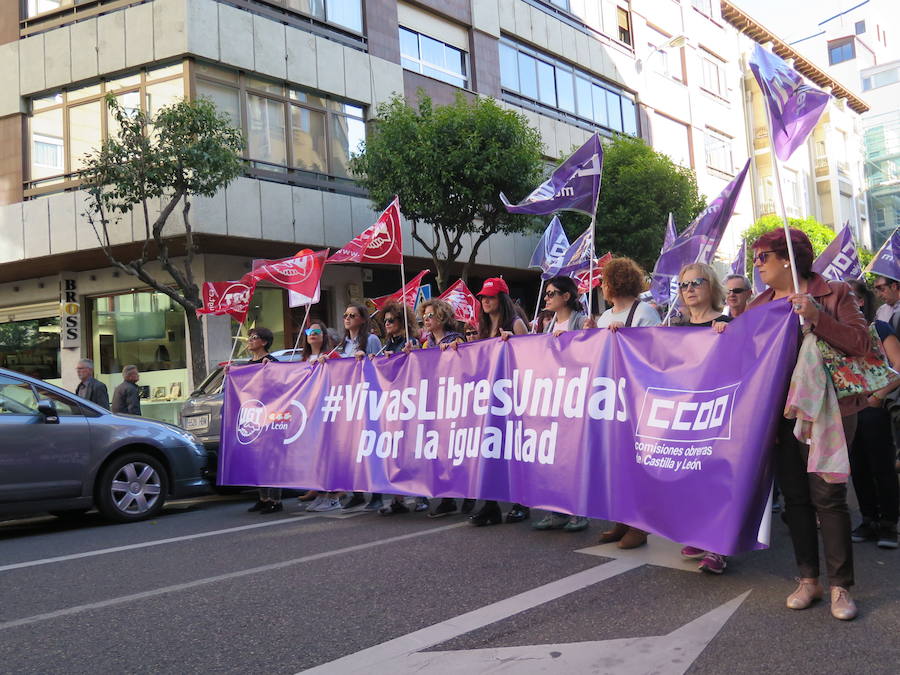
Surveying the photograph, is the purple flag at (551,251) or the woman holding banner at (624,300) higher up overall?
the purple flag at (551,251)

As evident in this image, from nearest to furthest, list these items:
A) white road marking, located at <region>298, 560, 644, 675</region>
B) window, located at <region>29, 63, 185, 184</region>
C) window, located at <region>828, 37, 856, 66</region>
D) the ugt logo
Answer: white road marking, located at <region>298, 560, 644, 675</region> < the ugt logo < window, located at <region>29, 63, 185, 184</region> < window, located at <region>828, 37, 856, 66</region>

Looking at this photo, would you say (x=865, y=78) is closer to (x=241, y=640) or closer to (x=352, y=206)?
(x=352, y=206)

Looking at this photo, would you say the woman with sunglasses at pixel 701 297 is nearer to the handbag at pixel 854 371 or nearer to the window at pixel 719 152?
the handbag at pixel 854 371

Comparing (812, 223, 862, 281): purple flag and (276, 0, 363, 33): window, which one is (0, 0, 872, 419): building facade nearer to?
(276, 0, 363, 33): window

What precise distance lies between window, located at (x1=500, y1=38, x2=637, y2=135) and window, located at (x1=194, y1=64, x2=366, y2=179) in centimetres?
683

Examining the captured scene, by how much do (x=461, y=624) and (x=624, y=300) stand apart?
261 centimetres

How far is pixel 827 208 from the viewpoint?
49.8m

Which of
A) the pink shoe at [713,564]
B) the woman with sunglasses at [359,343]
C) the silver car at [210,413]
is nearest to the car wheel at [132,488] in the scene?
the silver car at [210,413]

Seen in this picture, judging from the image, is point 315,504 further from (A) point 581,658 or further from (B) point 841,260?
(B) point 841,260

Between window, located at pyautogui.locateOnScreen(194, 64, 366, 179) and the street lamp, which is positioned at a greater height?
the street lamp

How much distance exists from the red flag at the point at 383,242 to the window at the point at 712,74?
31215 millimetres

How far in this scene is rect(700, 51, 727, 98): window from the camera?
36.3 m

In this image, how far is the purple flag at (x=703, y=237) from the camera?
6359 mm

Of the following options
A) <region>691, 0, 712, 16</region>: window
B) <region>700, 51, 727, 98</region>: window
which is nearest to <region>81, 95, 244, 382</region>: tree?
<region>700, 51, 727, 98</region>: window
